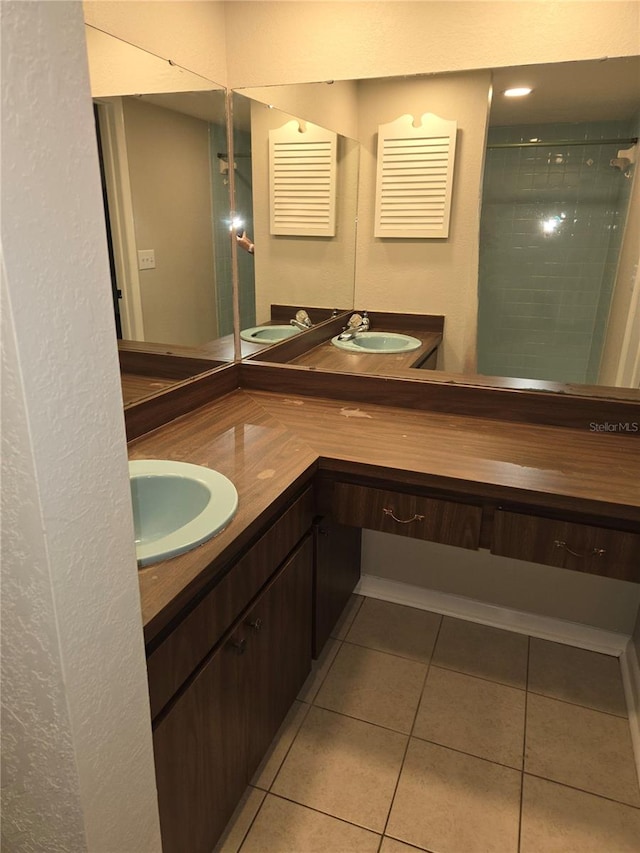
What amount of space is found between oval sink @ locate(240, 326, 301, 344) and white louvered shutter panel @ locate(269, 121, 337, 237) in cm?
35

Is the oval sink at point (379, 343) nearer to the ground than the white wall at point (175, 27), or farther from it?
nearer to the ground

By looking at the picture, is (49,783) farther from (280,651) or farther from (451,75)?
(451,75)

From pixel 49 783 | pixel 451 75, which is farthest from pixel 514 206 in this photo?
pixel 49 783

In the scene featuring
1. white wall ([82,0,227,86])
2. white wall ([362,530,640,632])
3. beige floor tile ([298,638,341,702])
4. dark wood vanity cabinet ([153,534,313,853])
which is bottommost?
beige floor tile ([298,638,341,702])

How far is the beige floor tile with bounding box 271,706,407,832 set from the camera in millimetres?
1447

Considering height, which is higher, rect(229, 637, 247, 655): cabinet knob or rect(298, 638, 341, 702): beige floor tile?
rect(229, 637, 247, 655): cabinet knob

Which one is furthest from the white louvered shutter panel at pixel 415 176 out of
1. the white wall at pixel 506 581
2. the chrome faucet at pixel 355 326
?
the white wall at pixel 506 581

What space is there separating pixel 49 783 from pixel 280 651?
833 mm

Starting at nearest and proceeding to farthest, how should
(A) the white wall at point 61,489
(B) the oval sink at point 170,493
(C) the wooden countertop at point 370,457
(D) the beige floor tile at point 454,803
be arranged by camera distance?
(A) the white wall at point 61,489
(C) the wooden countertop at point 370,457
(B) the oval sink at point 170,493
(D) the beige floor tile at point 454,803

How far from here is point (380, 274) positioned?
2.00m

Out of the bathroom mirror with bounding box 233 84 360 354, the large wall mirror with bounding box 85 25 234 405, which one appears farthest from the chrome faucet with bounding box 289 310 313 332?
the large wall mirror with bounding box 85 25 234 405

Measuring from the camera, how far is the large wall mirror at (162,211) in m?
1.42

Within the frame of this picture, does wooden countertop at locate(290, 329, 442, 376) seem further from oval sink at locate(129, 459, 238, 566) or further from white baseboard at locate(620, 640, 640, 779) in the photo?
white baseboard at locate(620, 640, 640, 779)

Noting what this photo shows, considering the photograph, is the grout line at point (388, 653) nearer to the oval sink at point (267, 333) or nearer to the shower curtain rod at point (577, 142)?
the oval sink at point (267, 333)
